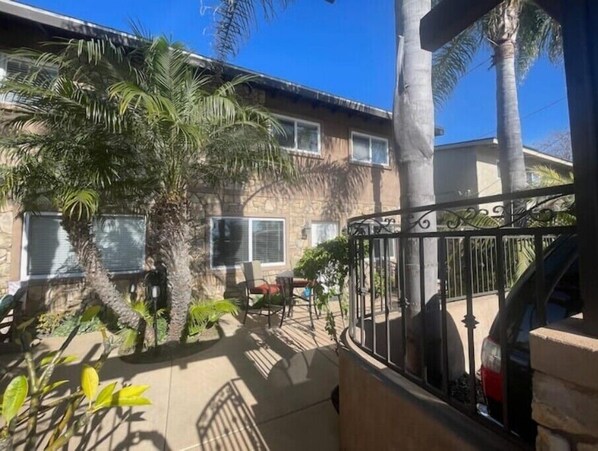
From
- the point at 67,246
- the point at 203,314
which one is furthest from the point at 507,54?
the point at 67,246

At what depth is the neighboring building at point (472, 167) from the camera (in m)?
13.4

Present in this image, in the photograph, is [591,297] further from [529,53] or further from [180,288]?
[529,53]

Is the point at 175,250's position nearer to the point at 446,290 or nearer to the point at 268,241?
the point at 268,241

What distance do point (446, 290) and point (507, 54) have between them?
8728 millimetres

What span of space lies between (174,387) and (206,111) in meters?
3.82

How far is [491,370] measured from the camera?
156cm

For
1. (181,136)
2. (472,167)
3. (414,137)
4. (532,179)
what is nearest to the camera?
(414,137)

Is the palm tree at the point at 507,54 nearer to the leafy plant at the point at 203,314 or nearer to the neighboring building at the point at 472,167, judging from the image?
the neighboring building at the point at 472,167

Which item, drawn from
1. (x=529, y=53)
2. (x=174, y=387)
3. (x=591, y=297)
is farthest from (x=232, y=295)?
(x=529, y=53)

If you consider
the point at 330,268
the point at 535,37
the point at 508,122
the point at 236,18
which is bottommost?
the point at 330,268

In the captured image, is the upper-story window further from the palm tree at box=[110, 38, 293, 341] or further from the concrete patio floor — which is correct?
the concrete patio floor

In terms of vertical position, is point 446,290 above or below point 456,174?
below

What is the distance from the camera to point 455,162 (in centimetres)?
1421

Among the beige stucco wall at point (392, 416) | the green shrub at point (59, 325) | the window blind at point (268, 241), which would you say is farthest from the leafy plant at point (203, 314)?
the beige stucco wall at point (392, 416)
